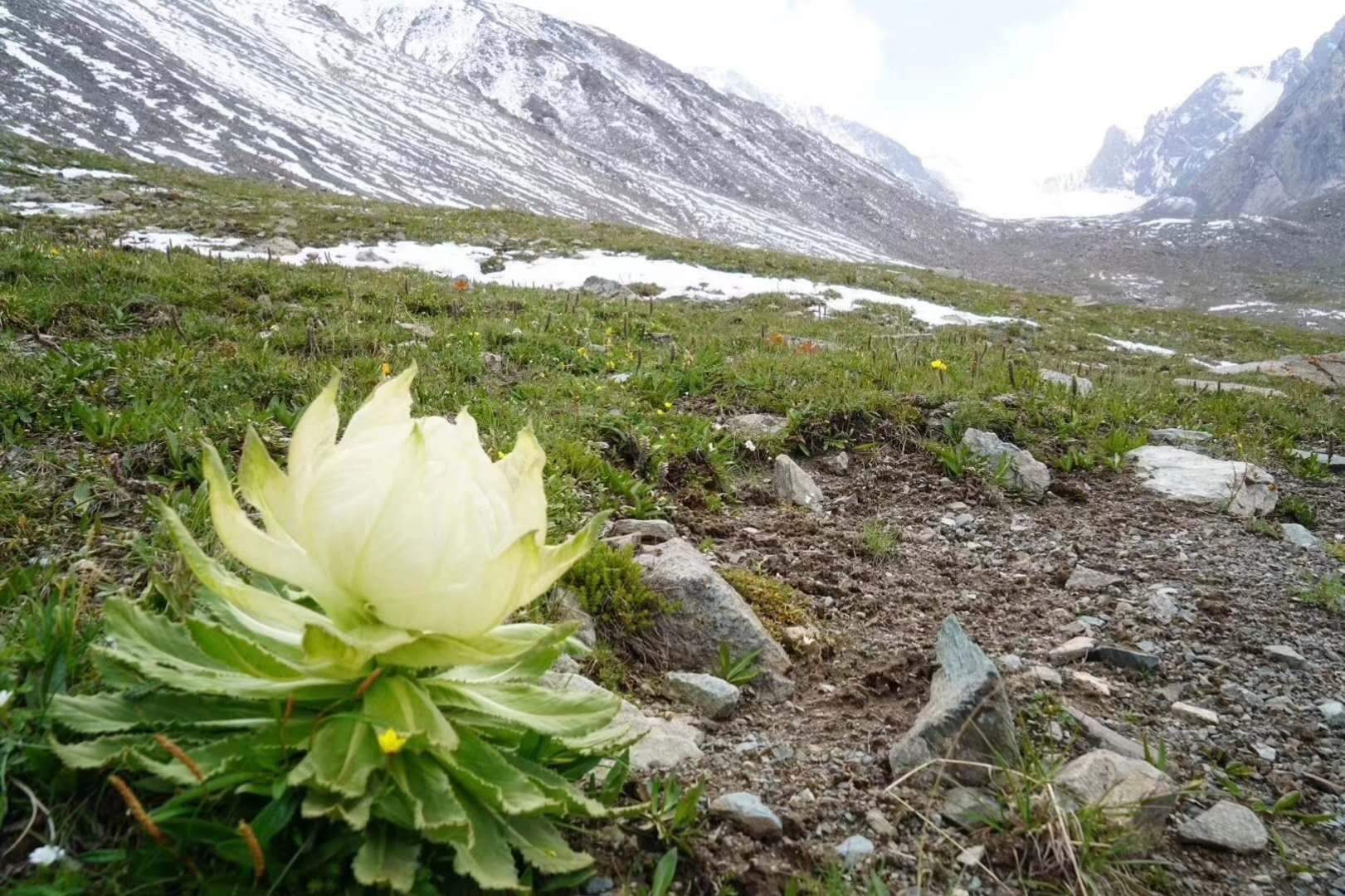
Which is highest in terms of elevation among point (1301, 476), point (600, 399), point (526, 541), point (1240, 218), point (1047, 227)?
point (1240, 218)

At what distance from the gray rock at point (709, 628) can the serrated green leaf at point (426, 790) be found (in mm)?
1540

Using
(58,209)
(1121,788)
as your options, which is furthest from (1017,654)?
(58,209)

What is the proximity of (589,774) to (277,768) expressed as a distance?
2.40 ft

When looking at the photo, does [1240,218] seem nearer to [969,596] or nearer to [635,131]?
[635,131]

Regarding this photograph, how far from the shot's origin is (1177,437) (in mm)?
6391

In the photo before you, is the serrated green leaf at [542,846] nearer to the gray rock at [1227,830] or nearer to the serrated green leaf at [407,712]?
the serrated green leaf at [407,712]

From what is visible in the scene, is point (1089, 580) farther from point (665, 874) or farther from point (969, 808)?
point (665, 874)

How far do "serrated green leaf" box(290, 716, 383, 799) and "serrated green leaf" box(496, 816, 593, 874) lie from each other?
0.90 ft

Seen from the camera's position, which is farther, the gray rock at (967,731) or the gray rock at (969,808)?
the gray rock at (967,731)

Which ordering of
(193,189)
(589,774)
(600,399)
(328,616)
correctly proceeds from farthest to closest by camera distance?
(193,189) → (600,399) → (589,774) → (328,616)

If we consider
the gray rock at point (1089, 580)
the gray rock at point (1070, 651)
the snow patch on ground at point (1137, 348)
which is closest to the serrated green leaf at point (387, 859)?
the gray rock at point (1070, 651)

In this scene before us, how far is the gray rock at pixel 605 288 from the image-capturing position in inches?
572

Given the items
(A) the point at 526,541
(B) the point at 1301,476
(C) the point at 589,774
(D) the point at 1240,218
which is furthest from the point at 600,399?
(D) the point at 1240,218

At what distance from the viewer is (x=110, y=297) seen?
606 cm
